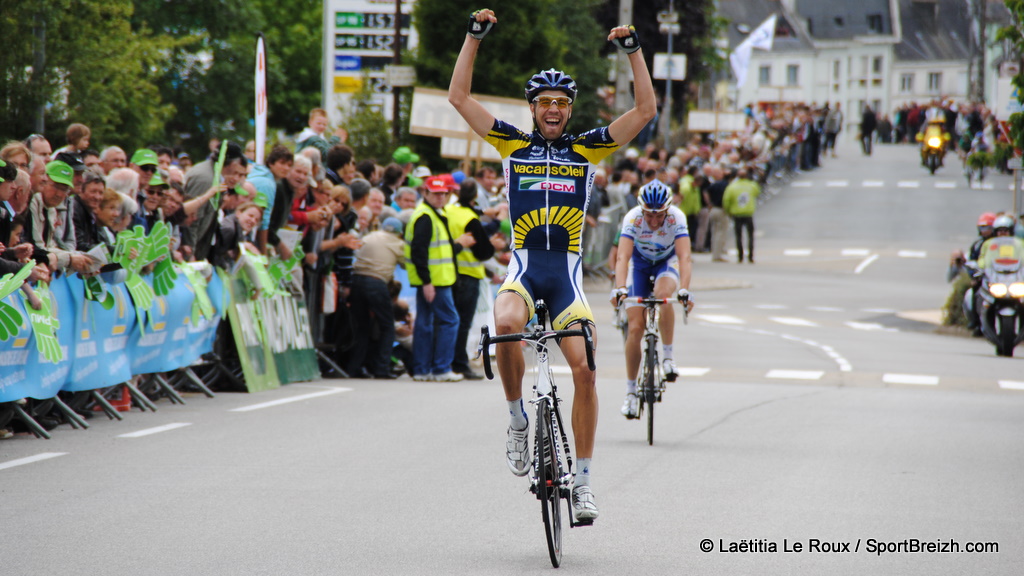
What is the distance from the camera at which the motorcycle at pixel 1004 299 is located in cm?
2089

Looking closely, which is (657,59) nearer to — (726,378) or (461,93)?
(726,378)

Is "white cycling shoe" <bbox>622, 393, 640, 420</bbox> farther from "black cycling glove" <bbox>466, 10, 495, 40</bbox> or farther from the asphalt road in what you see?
"black cycling glove" <bbox>466, 10, 495, 40</bbox>

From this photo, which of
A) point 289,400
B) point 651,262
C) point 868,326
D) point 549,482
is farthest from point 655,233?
point 868,326

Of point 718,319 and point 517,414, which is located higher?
point 517,414

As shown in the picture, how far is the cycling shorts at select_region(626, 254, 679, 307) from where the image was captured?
1230cm

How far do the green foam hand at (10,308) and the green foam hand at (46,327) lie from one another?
0.67 feet

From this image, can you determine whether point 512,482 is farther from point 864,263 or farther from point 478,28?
point 864,263

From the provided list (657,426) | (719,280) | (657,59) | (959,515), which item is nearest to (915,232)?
(657,59)

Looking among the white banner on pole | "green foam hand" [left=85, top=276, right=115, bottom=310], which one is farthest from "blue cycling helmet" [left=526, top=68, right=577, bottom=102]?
the white banner on pole

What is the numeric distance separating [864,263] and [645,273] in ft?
90.8

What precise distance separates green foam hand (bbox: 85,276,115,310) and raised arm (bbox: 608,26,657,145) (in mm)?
5478

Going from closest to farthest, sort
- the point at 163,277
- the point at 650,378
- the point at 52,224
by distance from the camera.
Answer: the point at 52,224 → the point at 650,378 → the point at 163,277

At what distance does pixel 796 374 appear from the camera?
17.7m

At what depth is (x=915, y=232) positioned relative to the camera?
151ft
